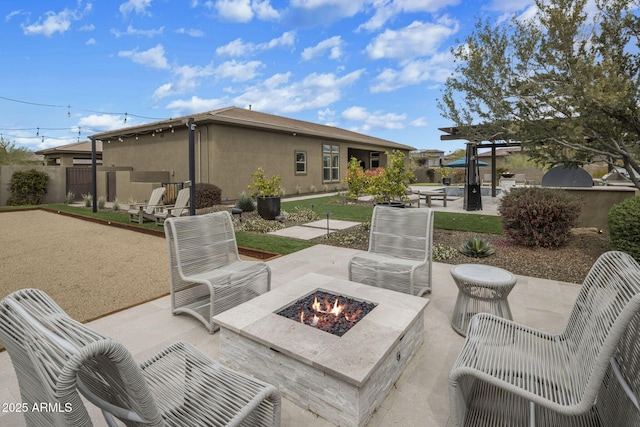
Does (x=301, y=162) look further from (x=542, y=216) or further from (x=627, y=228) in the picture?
(x=627, y=228)

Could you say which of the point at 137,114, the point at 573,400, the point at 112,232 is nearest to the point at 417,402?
the point at 573,400

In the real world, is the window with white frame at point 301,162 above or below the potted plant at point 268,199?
above

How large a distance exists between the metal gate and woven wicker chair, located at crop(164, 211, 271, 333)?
16.3 meters

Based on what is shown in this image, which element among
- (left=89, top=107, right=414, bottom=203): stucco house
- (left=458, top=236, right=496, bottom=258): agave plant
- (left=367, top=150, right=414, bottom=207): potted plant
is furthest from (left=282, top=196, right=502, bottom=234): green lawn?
(left=89, top=107, right=414, bottom=203): stucco house

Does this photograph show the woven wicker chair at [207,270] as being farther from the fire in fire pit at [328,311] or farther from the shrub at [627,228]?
the shrub at [627,228]

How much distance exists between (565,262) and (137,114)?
19.4 metres

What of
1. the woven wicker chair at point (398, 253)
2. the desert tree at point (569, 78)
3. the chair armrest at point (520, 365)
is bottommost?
the chair armrest at point (520, 365)

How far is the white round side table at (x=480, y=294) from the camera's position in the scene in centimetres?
287

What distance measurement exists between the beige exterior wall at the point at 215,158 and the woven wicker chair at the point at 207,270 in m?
10.1

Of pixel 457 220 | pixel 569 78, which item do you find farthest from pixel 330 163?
pixel 569 78

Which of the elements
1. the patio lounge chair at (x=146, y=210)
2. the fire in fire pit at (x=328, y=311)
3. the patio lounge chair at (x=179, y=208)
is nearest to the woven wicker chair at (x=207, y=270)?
the fire in fire pit at (x=328, y=311)

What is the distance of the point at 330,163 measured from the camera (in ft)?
65.4

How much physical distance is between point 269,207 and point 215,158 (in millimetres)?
5100

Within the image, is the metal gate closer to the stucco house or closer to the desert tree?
the stucco house
